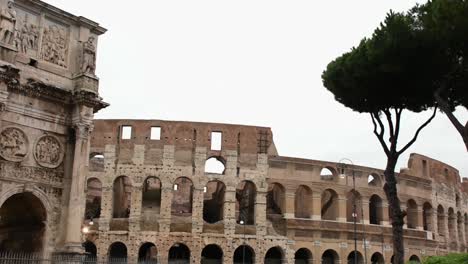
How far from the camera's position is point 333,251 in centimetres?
3347

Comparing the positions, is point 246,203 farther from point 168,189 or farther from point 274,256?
point 168,189

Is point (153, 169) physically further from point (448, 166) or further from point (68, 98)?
point (448, 166)

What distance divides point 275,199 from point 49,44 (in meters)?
22.2

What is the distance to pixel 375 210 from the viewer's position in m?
36.8

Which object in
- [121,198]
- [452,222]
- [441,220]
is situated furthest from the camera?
[452,222]

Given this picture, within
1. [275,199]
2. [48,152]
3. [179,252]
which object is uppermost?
[275,199]

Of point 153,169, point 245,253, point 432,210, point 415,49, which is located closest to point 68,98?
point 415,49

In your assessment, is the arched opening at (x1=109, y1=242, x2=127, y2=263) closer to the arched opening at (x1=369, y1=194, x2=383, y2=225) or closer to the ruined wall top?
the arched opening at (x1=369, y1=194, x2=383, y2=225)

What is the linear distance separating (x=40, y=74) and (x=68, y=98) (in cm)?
96

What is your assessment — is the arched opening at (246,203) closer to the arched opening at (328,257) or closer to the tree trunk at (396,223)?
the arched opening at (328,257)

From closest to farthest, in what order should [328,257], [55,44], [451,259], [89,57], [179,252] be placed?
[55,44] → [89,57] → [451,259] → [179,252] → [328,257]

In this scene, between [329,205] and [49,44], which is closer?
[49,44]

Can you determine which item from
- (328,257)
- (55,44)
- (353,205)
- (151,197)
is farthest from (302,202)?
(55,44)

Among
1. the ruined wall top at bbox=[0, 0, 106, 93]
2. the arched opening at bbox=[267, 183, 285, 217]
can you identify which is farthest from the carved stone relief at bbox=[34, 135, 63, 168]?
the arched opening at bbox=[267, 183, 285, 217]
